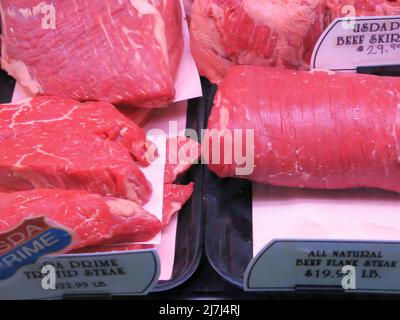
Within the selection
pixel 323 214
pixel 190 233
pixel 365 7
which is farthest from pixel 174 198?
pixel 365 7

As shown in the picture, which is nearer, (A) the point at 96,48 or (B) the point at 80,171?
(B) the point at 80,171

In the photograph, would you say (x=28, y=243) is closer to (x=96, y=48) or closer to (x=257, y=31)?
(x=96, y=48)

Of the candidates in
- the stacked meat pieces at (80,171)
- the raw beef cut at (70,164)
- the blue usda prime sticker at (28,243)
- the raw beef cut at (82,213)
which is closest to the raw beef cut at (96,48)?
the stacked meat pieces at (80,171)

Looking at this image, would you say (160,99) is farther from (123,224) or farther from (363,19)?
(363,19)

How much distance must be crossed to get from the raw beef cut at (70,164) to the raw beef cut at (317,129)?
0.21 meters

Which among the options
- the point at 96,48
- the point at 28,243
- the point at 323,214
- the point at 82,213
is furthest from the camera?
the point at 96,48

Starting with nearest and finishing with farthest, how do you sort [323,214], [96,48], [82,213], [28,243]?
[28,243], [82,213], [323,214], [96,48]

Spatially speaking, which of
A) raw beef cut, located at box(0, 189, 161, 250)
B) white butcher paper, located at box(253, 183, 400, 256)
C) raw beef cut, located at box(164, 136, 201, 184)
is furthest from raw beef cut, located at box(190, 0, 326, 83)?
raw beef cut, located at box(0, 189, 161, 250)

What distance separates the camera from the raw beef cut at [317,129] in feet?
3.81

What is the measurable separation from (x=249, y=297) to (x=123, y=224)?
1.11 ft

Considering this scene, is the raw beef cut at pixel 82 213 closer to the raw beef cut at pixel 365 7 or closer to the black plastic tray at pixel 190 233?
the black plastic tray at pixel 190 233

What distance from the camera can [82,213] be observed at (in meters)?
1.07

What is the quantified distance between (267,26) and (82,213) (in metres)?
0.67
